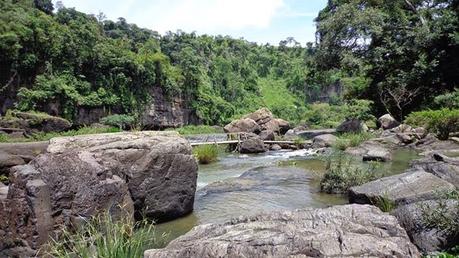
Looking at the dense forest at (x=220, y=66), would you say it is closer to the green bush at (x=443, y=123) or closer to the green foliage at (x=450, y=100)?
the green foliage at (x=450, y=100)

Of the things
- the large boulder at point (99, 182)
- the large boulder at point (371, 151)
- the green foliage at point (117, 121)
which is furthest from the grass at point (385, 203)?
the green foliage at point (117, 121)

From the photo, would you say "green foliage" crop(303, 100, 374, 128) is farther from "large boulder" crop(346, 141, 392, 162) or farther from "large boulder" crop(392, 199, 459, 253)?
"large boulder" crop(392, 199, 459, 253)

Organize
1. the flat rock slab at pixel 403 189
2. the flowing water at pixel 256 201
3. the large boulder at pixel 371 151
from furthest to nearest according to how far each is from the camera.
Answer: the large boulder at pixel 371 151
the flowing water at pixel 256 201
the flat rock slab at pixel 403 189

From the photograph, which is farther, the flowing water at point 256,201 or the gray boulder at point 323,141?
the gray boulder at point 323,141

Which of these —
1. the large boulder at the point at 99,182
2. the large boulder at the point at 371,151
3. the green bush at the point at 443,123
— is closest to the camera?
the large boulder at the point at 99,182

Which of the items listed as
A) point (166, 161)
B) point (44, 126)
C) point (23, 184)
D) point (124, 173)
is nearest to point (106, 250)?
point (23, 184)

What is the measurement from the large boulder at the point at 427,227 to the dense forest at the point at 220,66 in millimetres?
17475

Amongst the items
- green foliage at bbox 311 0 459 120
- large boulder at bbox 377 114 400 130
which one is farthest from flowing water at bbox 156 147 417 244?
green foliage at bbox 311 0 459 120

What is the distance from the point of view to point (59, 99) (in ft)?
128

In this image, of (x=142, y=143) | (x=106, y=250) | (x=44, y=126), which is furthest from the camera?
(x=44, y=126)

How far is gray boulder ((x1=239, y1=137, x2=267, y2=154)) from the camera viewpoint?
20.8 metres

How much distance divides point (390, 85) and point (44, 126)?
22.4 meters

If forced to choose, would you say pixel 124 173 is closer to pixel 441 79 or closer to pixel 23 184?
pixel 23 184

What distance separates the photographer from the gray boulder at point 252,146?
20.8 metres
